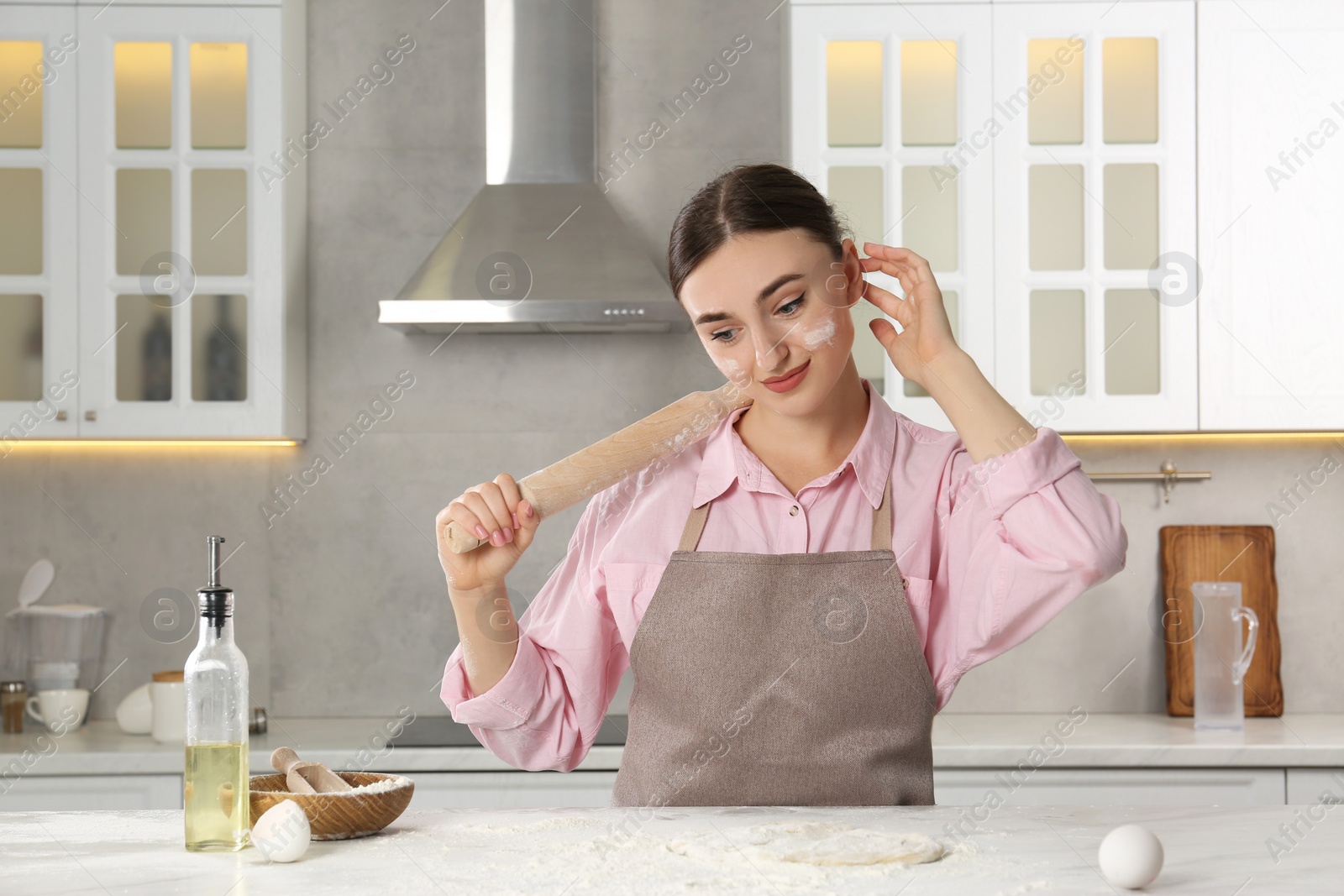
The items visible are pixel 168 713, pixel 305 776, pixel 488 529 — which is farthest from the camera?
pixel 168 713

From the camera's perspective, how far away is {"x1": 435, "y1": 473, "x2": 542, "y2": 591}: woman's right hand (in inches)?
50.4

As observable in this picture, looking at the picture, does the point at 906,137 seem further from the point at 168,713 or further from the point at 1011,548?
the point at 168,713

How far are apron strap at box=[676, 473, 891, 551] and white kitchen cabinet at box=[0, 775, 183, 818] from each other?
1.45 meters

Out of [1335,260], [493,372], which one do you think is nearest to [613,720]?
[493,372]

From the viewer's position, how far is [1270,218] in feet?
8.36

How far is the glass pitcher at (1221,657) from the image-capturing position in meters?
2.56

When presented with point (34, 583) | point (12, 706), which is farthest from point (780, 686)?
point (34, 583)

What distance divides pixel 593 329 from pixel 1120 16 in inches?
53.3

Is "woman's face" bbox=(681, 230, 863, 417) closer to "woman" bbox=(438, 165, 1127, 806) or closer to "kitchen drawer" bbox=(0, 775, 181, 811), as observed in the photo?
"woman" bbox=(438, 165, 1127, 806)

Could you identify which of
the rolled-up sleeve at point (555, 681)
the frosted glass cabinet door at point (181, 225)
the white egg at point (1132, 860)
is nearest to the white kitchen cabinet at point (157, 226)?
the frosted glass cabinet door at point (181, 225)

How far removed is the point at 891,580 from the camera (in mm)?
1394

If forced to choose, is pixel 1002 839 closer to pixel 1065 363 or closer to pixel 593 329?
pixel 1065 363

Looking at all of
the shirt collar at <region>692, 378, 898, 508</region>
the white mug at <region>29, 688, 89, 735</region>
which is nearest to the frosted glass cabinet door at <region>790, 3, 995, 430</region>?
the shirt collar at <region>692, 378, 898, 508</region>

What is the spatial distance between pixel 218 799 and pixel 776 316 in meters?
0.76
